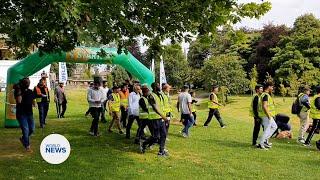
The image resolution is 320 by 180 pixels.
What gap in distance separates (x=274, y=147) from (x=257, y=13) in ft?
18.6

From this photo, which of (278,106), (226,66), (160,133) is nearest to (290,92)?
(278,106)

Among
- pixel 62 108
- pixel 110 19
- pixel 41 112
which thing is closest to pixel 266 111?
pixel 110 19

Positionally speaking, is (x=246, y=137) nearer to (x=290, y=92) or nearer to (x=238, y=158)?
(x=238, y=158)

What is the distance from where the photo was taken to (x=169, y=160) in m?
11.2

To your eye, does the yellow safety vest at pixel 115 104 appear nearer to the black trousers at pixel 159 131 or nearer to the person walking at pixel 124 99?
the person walking at pixel 124 99

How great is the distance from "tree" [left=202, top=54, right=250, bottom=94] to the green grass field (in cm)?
3111

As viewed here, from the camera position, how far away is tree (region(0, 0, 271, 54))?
6395mm

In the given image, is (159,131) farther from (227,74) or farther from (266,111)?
(227,74)

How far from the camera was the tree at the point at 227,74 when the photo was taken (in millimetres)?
46688

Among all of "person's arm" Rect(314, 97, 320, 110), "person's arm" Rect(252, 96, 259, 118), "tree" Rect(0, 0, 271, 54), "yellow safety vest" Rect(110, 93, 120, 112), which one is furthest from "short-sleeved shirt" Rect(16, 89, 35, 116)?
"person's arm" Rect(314, 97, 320, 110)

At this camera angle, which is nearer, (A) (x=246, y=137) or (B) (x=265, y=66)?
(A) (x=246, y=137)

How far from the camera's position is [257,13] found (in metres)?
9.12

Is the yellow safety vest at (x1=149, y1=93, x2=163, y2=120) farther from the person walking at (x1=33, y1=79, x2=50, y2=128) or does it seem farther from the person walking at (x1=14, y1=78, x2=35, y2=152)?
the person walking at (x1=33, y1=79, x2=50, y2=128)

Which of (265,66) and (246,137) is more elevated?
(265,66)
